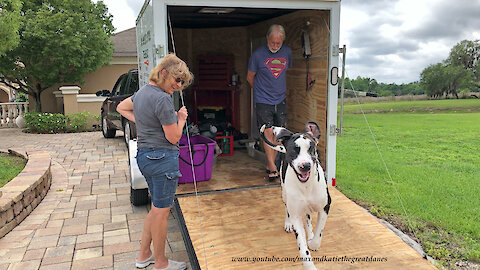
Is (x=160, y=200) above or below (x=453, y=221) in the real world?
above

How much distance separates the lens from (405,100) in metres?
23.1

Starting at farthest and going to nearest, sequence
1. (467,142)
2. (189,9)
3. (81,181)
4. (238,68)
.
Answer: (467,142) → (238,68) → (81,181) → (189,9)

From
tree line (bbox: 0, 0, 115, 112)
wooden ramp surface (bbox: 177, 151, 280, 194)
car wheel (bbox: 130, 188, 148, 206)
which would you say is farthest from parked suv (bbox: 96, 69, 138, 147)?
tree line (bbox: 0, 0, 115, 112)

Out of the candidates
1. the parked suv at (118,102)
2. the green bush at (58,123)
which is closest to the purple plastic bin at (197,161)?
the parked suv at (118,102)

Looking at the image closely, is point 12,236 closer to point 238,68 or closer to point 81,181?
point 81,181

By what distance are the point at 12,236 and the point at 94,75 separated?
13520 mm

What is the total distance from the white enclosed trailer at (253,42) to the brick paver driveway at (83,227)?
6.22 ft

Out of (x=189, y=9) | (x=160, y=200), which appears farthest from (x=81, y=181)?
(x=160, y=200)

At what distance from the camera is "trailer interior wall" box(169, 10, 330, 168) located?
5.01 metres

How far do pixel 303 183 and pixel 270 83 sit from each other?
244 cm

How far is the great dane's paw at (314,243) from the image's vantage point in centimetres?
313

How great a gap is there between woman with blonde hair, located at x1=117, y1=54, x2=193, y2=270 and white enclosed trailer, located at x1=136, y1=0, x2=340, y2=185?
1.06 meters

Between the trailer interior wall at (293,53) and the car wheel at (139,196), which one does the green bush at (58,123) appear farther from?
the car wheel at (139,196)

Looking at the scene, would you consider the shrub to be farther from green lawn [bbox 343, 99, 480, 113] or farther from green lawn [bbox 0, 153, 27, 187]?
green lawn [bbox 343, 99, 480, 113]
